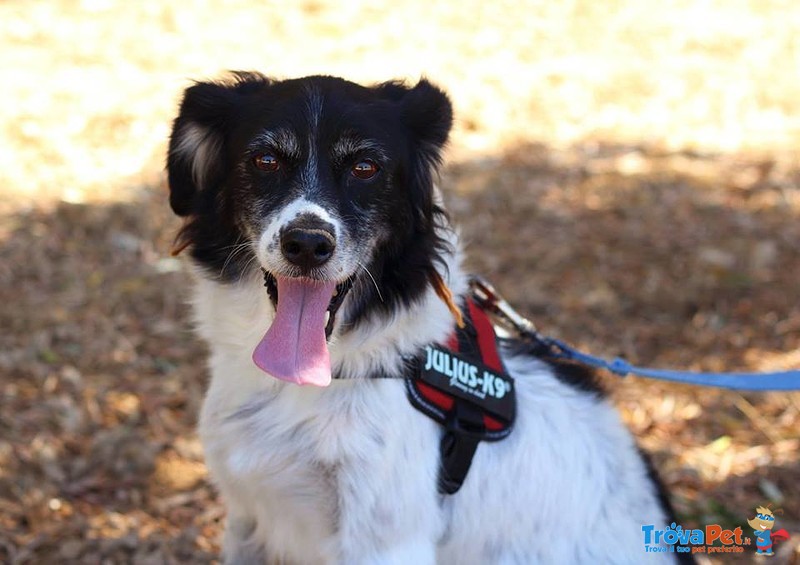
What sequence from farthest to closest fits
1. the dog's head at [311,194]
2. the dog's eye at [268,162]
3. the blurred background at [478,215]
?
the blurred background at [478,215]
the dog's eye at [268,162]
the dog's head at [311,194]

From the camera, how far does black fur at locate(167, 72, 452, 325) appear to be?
3.16 metres

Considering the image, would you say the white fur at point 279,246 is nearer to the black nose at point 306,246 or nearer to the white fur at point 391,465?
the black nose at point 306,246

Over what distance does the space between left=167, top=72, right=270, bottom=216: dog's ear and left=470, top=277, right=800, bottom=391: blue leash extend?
45.6 inches

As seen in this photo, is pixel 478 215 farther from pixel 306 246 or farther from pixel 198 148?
pixel 306 246

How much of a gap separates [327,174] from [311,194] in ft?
0.33

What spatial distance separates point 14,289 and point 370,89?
141 inches

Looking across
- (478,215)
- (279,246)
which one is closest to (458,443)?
(279,246)

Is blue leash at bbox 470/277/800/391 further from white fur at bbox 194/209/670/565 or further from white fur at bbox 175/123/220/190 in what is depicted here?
white fur at bbox 175/123/220/190

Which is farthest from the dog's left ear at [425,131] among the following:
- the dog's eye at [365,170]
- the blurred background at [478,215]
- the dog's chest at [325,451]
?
→ the blurred background at [478,215]

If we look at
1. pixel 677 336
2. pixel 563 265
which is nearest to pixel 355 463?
pixel 677 336

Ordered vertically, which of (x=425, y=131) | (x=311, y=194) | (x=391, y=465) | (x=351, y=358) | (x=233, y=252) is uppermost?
(x=425, y=131)

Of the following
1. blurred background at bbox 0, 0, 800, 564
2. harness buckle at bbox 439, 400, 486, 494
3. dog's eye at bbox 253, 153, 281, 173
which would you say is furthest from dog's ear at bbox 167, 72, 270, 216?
blurred background at bbox 0, 0, 800, 564

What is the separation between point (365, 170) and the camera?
10.5ft

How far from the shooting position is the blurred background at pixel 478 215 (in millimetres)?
4656
